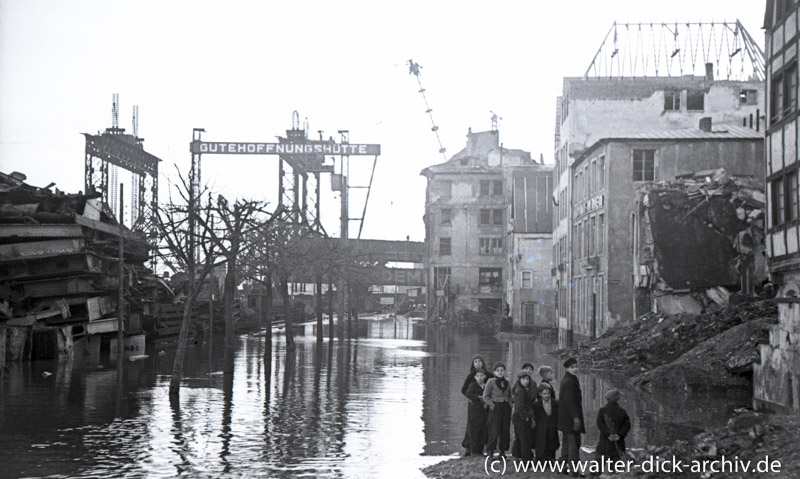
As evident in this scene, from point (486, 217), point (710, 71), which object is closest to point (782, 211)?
point (710, 71)

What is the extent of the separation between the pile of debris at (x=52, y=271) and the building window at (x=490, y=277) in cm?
4983

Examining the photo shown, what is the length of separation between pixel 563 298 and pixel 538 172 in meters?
19.7

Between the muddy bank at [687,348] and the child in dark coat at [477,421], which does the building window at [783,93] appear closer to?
the muddy bank at [687,348]

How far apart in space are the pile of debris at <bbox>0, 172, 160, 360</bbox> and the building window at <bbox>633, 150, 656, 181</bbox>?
19225 mm

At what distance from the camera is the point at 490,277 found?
277 ft

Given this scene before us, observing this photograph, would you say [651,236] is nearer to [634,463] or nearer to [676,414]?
[676,414]

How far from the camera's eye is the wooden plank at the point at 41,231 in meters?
32.8

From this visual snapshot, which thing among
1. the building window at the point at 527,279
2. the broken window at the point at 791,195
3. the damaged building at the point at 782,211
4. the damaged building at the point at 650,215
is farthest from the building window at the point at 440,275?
the broken window at the point at 791,195

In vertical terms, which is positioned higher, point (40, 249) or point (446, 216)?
point (446, 216)

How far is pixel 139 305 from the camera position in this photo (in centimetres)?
4134

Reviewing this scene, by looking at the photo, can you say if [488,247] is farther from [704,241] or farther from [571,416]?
[571,416]

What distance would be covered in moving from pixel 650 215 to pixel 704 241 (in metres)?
2.31

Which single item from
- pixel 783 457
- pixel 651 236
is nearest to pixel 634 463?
pixel 783 457

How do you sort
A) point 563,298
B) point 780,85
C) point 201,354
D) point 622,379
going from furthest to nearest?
point 563,298 → point 201,354 → point 622,379 → point 780,85
